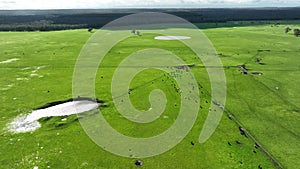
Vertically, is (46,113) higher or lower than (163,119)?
higher

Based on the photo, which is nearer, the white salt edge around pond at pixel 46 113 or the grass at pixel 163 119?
the grass at pixel 163 119

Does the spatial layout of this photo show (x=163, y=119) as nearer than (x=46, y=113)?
Yes

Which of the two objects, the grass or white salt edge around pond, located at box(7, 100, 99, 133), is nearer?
the grass

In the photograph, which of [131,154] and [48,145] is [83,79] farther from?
[131,154]

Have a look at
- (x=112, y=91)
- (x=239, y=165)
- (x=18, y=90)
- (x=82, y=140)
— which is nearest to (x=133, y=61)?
(x=112, y=91)
